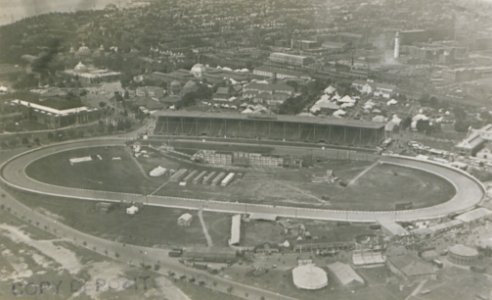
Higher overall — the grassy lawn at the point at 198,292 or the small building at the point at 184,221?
the small building at the point at 184,221

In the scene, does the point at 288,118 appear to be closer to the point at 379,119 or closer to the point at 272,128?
the point at 272,128

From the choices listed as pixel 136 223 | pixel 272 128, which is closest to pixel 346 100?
pixel 272 128

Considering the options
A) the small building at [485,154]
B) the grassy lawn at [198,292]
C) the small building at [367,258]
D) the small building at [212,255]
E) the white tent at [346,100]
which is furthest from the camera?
the white tent at [346,100]

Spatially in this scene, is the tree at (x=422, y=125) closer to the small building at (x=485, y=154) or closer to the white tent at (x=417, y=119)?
the white tent at (x=417, y=119)

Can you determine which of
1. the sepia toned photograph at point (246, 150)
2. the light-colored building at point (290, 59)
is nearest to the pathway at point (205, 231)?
the sepia toned photograph at point (246, 150)

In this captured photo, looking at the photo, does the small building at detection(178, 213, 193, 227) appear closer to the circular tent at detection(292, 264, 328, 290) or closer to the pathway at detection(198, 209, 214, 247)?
the pathway at detection(198, 209, 214, 247)

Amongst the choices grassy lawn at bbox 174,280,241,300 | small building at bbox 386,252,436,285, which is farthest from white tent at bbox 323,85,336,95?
grassy lawn at bbox 174,280,241,300
